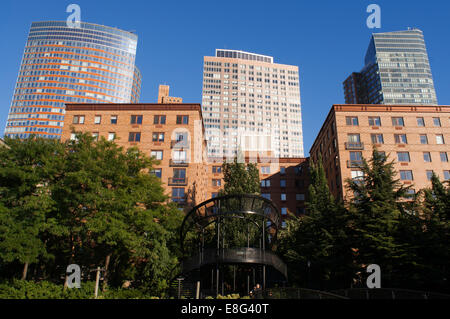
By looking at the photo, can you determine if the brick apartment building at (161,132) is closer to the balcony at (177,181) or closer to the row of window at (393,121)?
the balcony at (177,181)

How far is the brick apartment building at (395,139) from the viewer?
42375 mm

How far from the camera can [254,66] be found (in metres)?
165

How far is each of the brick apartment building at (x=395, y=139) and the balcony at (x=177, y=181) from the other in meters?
18.7

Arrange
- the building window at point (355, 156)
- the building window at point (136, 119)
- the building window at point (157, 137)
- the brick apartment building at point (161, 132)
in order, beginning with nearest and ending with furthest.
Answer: the building window at point (355, 156) → the brick apartment building at point (161, 132) → the building window at point (157, 137) → the building window at point (136, 119)

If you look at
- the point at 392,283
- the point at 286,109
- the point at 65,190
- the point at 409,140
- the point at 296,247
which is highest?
the point at 286,109

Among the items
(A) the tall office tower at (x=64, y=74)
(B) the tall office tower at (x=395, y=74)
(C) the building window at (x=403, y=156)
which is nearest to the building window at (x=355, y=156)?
(C) the building window at (x=403, y=156)

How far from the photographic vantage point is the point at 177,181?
4306 cm

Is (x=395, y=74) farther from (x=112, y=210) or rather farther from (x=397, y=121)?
(x=112, y=210)

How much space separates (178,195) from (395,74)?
550ft

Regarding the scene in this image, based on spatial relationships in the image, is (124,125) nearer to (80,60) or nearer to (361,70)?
(80,60)

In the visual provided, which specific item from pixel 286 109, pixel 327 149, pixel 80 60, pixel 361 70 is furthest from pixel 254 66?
pixel 327 149

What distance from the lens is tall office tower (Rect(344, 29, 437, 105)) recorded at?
6496 inches

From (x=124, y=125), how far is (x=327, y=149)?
101 ft

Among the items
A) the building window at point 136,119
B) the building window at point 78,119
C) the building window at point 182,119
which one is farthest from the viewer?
the building window at point 78,119
